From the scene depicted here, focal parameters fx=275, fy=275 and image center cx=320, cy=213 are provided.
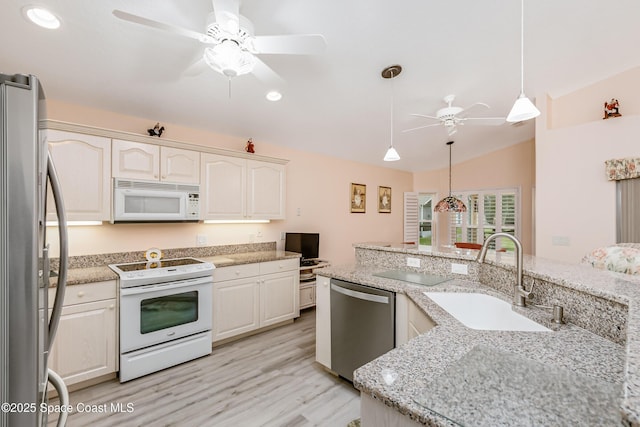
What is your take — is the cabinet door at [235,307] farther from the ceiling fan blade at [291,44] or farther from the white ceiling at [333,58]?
the ceiling fan blade at [291,44]

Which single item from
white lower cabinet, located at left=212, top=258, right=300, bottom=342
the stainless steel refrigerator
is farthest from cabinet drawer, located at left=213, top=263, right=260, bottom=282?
the stainless steel refrigerator

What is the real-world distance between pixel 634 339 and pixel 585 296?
617mm

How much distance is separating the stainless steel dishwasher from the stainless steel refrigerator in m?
1.69

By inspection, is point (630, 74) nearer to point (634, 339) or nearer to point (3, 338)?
point (634, 339)

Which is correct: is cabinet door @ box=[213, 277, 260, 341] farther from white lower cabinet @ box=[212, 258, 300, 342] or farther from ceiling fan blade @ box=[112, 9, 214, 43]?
ceiling fan blade @ box=[112, 9, 214, 43]

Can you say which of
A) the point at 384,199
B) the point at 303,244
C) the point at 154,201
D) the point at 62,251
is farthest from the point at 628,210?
the point at 154,201

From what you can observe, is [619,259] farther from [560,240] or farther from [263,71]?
[263,71]

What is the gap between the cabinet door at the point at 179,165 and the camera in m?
2.76

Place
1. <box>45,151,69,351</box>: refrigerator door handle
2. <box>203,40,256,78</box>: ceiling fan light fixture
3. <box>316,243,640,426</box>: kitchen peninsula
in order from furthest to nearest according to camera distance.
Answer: <box>203,40,256,78</box>: ceiling fan light fixture, <box>45,151,69,351</box>: refrigerator door handle, <box>316,243,640,426</box>: kitchen peninsula

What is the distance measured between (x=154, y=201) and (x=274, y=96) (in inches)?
62.6

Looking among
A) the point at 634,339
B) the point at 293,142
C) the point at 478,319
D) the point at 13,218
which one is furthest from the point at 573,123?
the point at 13,218

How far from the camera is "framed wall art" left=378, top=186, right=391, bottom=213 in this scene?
18.5 ft

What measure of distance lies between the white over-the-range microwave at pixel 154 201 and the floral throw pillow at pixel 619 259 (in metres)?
3.42

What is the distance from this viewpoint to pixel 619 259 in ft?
5.89
